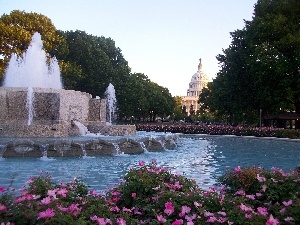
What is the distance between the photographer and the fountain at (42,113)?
61.3 feet

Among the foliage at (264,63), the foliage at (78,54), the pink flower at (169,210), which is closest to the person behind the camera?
the pink flower at (169,210)

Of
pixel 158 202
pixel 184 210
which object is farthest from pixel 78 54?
pixel 184 210

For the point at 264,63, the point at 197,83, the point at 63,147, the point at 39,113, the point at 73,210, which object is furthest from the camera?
the point at 197,83

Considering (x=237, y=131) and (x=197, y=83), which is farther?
(x=197, y=83)

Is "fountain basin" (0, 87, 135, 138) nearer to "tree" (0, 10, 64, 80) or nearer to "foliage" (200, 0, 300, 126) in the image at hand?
"tree" (0, 10, 64, 80)

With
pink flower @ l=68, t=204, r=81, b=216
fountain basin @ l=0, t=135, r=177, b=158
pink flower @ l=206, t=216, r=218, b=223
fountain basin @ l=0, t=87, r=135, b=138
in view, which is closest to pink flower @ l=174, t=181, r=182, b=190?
pink flower @ l=206, t=216, r=218, b=223

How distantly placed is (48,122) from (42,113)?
0.55 meters

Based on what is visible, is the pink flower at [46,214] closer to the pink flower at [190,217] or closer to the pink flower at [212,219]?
the pink flower at [190,217]

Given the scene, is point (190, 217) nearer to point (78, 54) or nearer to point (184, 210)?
point (184, 210)

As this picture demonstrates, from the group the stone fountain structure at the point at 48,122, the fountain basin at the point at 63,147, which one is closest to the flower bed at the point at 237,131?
the stone fountain structure at the point at 48,122

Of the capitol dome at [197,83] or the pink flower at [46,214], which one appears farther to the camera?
the capitol dome at [197,83]

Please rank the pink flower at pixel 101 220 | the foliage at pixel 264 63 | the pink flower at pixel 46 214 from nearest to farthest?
the pink flower at pixel 46 214
the pink flower at pixel 101 220
the foliage at pixel 264 63

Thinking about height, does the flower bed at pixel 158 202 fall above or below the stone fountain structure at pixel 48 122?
below

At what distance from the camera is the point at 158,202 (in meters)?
5.78
